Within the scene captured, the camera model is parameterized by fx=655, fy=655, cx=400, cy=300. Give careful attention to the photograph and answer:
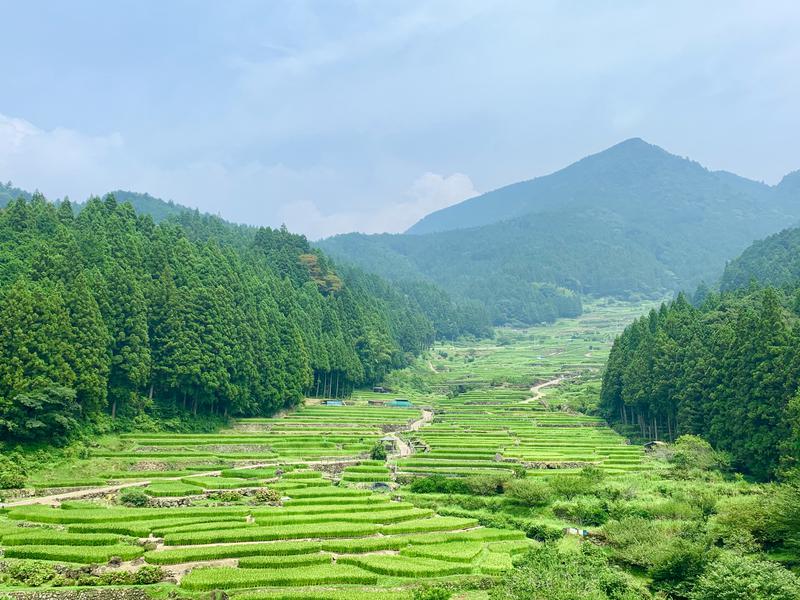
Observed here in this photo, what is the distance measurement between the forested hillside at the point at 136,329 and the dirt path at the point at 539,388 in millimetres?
24718

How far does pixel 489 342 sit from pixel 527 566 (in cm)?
16889

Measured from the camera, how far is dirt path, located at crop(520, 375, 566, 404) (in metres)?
94.3

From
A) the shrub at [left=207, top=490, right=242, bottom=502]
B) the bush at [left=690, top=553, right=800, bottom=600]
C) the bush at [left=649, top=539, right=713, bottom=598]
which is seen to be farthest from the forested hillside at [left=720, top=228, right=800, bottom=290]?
the bush at [left=690, top=553, right=800, bottom=600]

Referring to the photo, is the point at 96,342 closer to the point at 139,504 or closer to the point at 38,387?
the point at 38,387

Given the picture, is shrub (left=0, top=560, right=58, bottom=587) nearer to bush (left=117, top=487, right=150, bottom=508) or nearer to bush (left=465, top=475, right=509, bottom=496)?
bush (left=117, top=487, right=150, bottom=508)

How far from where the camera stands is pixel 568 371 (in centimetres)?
12812

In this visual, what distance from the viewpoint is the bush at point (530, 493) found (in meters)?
40.7

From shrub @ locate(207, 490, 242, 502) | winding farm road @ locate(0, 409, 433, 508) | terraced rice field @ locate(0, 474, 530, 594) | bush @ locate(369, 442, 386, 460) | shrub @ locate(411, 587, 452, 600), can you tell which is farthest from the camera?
bush @ locate(369, 442, 386, 460)

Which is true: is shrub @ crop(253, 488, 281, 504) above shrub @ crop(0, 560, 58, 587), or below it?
below

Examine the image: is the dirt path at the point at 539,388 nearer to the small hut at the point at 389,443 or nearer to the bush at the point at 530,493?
the small hut at the point at 389,443

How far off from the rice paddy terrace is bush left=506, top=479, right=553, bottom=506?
13.7 feet

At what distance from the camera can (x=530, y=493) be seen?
1599 inches

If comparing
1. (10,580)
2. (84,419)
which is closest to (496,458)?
(84,419)

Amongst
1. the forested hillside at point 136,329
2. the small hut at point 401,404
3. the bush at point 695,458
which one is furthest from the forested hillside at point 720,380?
the forested hillside at point 136,329
